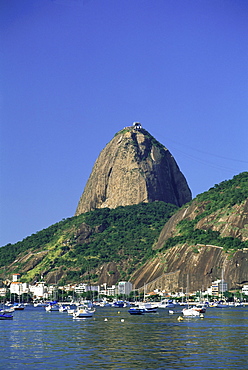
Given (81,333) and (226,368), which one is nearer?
(226,368)

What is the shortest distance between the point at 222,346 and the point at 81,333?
105 feet

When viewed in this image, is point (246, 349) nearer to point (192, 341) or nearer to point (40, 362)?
point (192, 341)

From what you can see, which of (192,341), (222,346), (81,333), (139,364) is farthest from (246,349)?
(81,333)

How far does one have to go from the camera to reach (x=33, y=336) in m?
108

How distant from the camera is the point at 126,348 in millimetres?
85500

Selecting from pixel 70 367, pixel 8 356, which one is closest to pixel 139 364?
pixel 70 367

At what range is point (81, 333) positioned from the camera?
368ft

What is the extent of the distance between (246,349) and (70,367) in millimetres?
26712

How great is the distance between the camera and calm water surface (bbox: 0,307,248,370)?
71562 mm

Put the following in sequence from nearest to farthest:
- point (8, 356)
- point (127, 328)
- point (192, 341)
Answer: point (8, 356) → point (192, 341) → point (127, 328)

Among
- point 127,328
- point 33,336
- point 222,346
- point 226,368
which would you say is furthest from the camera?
point 127,328

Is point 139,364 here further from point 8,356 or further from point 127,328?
point 127,328

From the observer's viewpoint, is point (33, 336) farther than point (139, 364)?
Yes

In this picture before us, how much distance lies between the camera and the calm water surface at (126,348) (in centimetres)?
7156
